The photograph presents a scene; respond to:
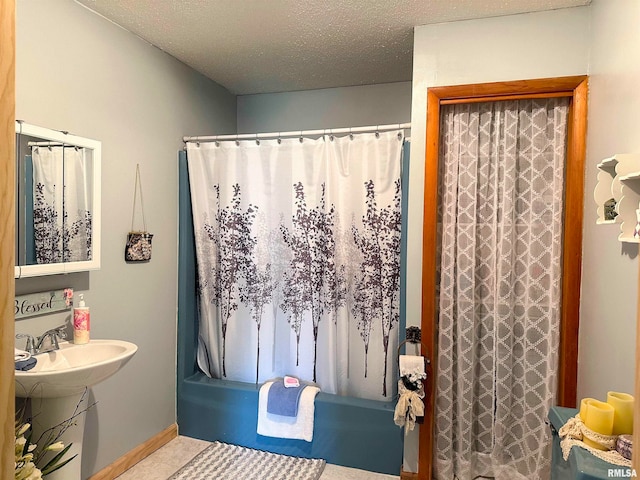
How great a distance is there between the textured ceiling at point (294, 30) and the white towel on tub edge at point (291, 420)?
2.14 meters

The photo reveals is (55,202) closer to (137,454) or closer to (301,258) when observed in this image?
(301,258)

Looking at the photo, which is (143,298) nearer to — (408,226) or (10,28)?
(408,226)

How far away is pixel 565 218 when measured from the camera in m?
2.21

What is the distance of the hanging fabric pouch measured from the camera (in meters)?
2.49

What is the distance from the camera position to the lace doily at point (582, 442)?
49.0 inches

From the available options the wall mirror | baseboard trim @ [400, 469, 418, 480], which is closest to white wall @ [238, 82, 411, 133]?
the wall mirror

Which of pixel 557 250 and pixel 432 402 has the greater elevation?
pixel 557 250

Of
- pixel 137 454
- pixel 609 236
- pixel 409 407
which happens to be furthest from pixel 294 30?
pixel 137 454

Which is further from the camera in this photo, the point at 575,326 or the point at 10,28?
the point at 575,326

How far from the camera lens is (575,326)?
2.16 metres

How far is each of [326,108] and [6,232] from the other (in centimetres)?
290

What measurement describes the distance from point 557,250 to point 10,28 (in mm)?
2367

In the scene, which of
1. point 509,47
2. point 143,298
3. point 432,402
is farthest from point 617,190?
point 143,298

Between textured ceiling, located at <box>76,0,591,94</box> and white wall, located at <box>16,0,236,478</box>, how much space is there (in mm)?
186
